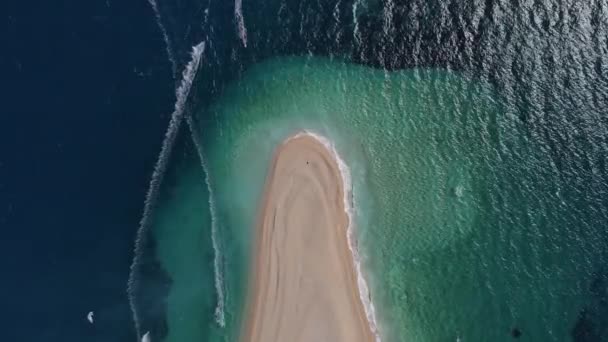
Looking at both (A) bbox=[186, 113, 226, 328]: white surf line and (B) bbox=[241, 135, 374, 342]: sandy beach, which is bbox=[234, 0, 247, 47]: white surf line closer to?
(A) bbox=[186, 113, 226, 328]: white surf line

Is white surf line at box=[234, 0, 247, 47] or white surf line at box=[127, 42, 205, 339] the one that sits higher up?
white surf line at box=[234, 0, 247, 47]

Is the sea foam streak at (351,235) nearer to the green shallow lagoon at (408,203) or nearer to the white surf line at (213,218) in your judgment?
the green shallow lagoon at (408,203)

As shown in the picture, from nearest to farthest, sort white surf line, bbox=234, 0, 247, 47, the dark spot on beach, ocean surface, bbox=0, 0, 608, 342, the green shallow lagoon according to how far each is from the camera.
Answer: the dark spot on beach < the green shallow lagoon < ocean surface, bbox=0, 0, 608, 342 < white surf line, bbox=234, 0, 247, 47

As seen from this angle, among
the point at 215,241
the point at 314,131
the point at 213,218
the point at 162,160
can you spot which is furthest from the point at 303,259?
the point at 162,160

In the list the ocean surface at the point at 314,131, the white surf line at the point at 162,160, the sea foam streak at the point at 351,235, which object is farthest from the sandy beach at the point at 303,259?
the white surf line at the point at 162,160

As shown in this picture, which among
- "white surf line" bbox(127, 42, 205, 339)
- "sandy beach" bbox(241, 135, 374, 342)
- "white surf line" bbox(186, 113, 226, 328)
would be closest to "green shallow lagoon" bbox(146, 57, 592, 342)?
"white surf line" bbox(186, 113, 226, 328)

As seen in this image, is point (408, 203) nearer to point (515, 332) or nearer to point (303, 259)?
point (303, 259)
